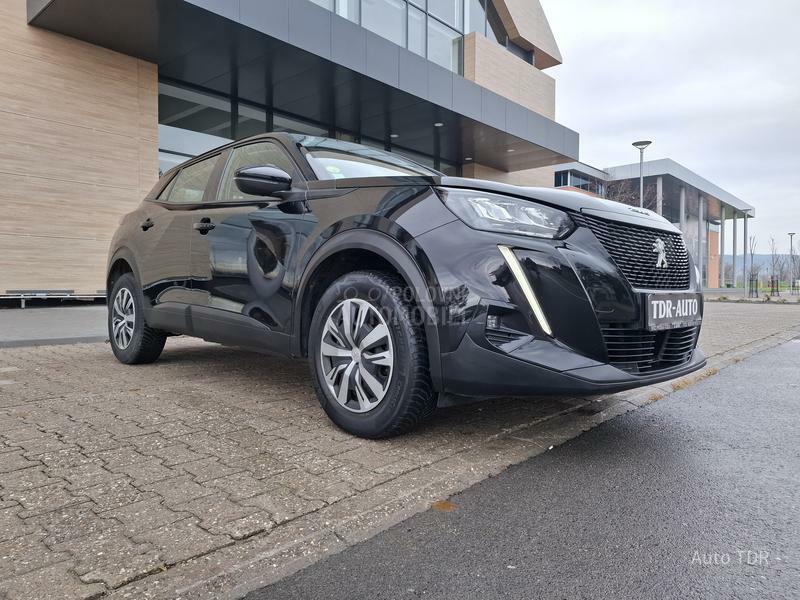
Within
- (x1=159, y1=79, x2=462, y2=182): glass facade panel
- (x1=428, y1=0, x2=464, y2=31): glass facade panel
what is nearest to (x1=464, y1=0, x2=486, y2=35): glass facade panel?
(x1=428, y1=0, x2=464, y2=31): glass facade panel

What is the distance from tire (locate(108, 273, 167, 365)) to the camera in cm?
448

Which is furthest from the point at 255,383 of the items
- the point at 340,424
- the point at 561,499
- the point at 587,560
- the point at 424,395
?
the point at 587,560

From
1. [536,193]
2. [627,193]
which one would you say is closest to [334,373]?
[536,193]

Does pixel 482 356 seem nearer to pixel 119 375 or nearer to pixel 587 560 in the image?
pixel 587 560

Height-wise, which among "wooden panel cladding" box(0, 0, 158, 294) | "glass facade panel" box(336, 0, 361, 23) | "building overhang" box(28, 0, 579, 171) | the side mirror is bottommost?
the side mirror

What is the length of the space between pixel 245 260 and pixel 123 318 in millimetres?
2066

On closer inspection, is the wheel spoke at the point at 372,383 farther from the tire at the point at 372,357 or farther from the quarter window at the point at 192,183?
the quarter window at the point at 192,183

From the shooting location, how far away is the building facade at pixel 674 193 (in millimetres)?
38294

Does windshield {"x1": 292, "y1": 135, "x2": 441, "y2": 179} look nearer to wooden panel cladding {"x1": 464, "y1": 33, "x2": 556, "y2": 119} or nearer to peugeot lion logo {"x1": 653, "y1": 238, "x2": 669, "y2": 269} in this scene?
peugeot lion logo {"x1": 653, "y1": 238, "x2": 669, "y2": 269}

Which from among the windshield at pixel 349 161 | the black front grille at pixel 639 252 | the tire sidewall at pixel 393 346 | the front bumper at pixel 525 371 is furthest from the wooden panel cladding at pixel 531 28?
the front bumper at pixel 525 371

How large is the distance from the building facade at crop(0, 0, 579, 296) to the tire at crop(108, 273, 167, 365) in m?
6.81

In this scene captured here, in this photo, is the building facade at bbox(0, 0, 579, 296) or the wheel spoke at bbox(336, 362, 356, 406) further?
the building facade at bbox(0, 0, 579, 296)

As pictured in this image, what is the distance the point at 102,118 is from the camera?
36.1 feet

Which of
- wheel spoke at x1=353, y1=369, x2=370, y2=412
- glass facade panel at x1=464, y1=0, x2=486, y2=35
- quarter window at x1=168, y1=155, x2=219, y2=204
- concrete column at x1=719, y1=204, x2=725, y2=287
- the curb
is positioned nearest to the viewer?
the curb
